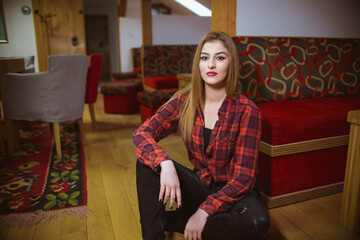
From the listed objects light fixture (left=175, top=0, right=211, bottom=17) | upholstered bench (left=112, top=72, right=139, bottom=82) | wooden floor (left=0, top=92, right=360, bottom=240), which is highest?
light fixture (left=175, top=0, right=211, bottom=17)

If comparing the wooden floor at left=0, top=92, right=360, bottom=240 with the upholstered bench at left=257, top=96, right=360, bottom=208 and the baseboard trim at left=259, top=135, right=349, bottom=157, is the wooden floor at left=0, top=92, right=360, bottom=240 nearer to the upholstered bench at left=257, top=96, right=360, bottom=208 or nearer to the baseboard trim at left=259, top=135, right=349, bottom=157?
the upholstered bench at left=257, top=96, right=360, bottom=208

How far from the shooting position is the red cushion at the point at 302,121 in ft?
4.94

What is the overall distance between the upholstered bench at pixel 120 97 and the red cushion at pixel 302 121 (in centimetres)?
249

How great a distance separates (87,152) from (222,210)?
1.78m

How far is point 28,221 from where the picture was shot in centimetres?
152

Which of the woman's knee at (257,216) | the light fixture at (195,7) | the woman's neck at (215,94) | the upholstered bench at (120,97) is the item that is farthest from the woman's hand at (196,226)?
the light fixture at (195,7)

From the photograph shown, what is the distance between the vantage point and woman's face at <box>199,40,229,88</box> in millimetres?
1181

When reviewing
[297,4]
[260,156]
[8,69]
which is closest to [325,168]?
[260,156]

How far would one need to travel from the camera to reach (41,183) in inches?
77.3

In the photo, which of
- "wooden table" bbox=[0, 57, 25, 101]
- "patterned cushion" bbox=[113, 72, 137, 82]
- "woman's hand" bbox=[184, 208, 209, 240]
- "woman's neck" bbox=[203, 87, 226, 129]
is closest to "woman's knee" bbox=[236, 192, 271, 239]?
"woman's hand" bbox=[184, 208, 209, 240]

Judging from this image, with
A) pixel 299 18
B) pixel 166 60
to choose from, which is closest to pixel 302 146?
pixel 299 18

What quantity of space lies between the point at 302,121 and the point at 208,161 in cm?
64

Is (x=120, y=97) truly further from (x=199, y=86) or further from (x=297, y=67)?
(x=199, y=86)

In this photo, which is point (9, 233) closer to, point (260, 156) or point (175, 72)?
point (260, 156)
